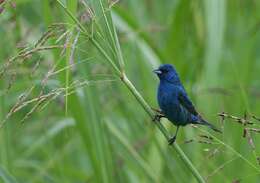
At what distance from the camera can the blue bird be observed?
252 cm

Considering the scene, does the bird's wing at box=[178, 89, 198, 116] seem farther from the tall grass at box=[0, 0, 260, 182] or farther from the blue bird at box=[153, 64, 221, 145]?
the tall grass at box=[0, 0, 260, 182]

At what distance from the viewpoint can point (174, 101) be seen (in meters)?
2.55

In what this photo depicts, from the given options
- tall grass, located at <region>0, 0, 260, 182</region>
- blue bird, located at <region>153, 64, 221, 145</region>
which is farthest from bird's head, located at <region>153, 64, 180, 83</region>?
tall grass, located at <region>0, 0, 260, 182</region>

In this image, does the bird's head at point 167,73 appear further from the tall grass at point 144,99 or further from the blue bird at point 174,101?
the tall grass at point 144,99

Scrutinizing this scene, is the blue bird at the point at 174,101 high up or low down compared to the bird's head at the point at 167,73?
down

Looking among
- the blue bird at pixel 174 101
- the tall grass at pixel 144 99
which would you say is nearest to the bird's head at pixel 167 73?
the blue bird at pixel 174 101

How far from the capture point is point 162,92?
8.36ft

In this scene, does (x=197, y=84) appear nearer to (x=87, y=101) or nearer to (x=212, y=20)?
(x=212, y=20)

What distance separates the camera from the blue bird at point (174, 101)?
8.27 feet

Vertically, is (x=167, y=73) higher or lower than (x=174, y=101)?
higher

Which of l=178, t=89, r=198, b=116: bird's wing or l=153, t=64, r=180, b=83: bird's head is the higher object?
l=153, t=64, r=180, b=83: bird's head

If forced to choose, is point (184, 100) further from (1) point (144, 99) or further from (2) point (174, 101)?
(1) point (144, 99)

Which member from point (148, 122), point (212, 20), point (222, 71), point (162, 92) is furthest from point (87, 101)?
point (222, 71)

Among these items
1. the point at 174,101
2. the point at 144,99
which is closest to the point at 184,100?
the point at 174,101
